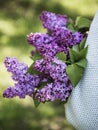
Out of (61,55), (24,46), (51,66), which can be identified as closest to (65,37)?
(61,55)

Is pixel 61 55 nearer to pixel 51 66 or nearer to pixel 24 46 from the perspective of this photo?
pixel 51 66

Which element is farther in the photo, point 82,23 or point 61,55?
point 82,23

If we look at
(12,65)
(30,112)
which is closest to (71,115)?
(12,65)

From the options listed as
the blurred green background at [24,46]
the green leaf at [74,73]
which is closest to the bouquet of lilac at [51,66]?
the green leaf at [74,73]

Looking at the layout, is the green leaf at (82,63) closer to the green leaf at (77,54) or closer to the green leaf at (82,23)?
the green leaf at (77,54)

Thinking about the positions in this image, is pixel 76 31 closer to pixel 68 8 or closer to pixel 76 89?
pixel 76 89

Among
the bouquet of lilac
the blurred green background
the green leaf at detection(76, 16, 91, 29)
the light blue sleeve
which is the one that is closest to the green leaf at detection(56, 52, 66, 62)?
the bouquet of lilac
